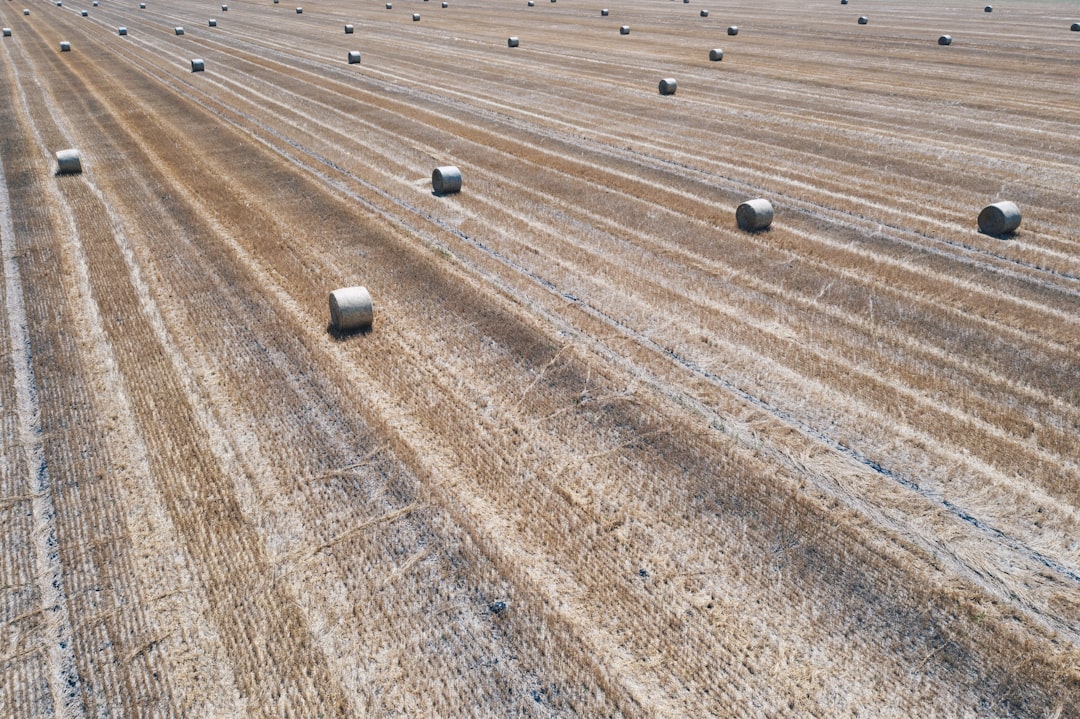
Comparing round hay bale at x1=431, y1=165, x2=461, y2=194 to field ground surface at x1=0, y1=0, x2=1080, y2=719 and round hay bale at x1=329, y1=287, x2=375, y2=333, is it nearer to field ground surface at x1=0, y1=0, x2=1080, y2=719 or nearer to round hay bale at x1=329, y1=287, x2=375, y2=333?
field ground surface at x1=0, y1=0, x2=1080, y2=719

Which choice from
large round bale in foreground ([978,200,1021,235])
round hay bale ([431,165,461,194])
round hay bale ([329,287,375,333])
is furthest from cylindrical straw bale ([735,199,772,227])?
round hay bale ([329,287,375,333])

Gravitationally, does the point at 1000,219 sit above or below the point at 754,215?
above

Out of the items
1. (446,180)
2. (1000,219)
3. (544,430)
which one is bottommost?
(544,430)

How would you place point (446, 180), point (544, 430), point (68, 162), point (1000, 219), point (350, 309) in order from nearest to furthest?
1. point (544, 430)
2. point (350, 309)
3. point (1000, 219)
4. point (446, 180)
5. point (68, 162)

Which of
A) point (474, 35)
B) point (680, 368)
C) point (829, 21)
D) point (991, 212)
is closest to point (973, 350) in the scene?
point (680, 368)

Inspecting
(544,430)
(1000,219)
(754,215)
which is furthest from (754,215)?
(544,430)

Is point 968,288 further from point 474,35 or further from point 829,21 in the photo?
point 829,21

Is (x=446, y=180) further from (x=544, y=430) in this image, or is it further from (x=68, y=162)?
(x=544, y=430)

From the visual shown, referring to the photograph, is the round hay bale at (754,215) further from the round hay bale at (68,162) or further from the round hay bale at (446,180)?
the round hay bale at (68,162)
